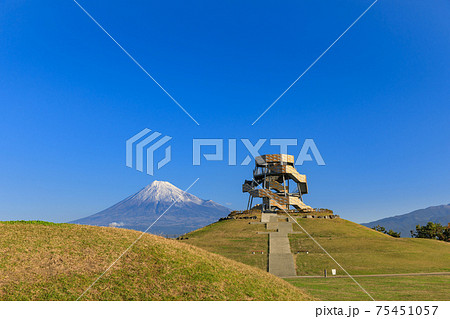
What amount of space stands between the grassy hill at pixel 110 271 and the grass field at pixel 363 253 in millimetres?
21611

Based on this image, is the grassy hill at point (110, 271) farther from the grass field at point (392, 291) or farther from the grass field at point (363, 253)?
the grass field at point (363, 253)

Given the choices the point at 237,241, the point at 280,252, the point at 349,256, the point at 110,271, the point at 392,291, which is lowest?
the point at 392,291

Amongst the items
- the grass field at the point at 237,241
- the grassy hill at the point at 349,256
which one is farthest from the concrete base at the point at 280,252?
the grass field at the point at 237,241

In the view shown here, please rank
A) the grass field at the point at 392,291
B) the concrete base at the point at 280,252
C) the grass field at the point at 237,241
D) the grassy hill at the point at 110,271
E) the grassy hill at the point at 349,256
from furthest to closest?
the grass field at the point at 237,241 → the concrete base at the point at 280,252 → the grassy hill at the point at 349,256 → the grass field at the point at 392,291 → the grassy hill at the point at 110,271

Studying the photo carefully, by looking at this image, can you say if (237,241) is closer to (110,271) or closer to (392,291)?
(392,291)

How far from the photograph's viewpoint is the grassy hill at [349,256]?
83.8 feet

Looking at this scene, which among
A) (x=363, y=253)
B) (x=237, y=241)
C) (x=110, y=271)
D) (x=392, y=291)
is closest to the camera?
(x=110, y=271)

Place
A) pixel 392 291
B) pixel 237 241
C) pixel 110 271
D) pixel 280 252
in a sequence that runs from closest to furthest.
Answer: pixel 110 271 < pixel 392 291 < pixel 280 252 < pixel 237 241

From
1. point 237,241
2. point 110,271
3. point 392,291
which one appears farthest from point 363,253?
point 110,271

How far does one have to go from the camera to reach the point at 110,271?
59.8 ft

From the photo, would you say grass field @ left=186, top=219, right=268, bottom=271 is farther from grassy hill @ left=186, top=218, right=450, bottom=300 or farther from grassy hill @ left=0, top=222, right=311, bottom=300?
grassy hill @ left=0, top=222, right=311, bottom=300

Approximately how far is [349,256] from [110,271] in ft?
121

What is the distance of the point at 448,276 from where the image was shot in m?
34.0

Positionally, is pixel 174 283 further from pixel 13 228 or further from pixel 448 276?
pixel 448 276
